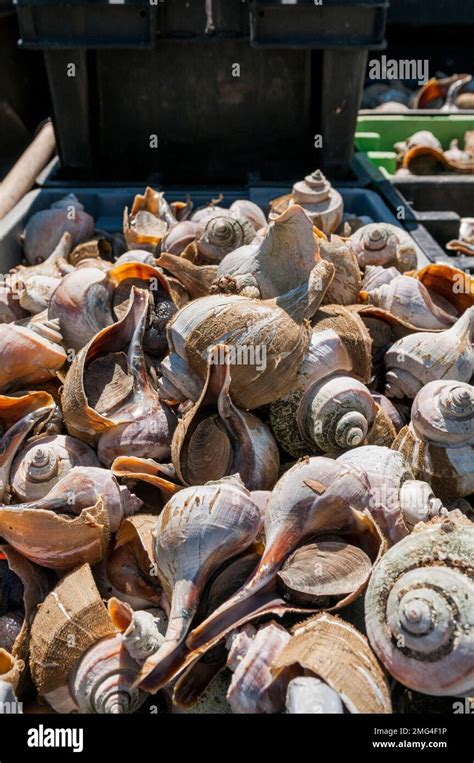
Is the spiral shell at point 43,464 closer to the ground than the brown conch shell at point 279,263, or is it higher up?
closer to the ground

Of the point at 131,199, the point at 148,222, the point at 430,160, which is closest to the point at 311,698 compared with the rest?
the point at 148,222

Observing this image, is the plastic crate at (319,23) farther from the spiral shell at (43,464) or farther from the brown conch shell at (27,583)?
the brown conch shell at (27,583)

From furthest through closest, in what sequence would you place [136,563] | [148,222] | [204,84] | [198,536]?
[204,84] < [148,222] < [136,563] < [198,536]

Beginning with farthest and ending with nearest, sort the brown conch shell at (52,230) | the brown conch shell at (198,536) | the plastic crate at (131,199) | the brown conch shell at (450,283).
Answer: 1. the plastic crate at (131,199)
2. the brown conch shell at (52,230)
3. the brown conch shell at (450,283)
4. the brown conch shell at (198,536)

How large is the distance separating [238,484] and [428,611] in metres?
0.51

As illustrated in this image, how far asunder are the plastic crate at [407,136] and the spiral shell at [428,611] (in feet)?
10.2

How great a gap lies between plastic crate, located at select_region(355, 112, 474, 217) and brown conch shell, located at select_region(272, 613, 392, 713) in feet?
10.5

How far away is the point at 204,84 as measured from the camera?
13.1ft

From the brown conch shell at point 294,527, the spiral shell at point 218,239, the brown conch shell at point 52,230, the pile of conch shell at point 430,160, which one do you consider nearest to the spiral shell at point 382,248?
the spiral shell at point 218,239

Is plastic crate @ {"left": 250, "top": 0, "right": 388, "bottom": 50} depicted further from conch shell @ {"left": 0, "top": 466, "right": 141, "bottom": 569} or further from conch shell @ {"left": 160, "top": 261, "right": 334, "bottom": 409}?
conch shell @ {"left": 0, "top": 466, "right": 141, "bottom": 569}

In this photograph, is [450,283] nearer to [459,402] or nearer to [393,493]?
[459,402]

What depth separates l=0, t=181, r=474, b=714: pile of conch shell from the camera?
149 cm

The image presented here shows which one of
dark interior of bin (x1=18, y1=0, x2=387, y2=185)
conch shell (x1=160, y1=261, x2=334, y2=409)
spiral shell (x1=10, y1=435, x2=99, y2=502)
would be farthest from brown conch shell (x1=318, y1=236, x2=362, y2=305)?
dark interior of bin (x1=18, y1=0, x2=387, y2=185)

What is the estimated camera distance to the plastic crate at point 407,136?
4.29 m
